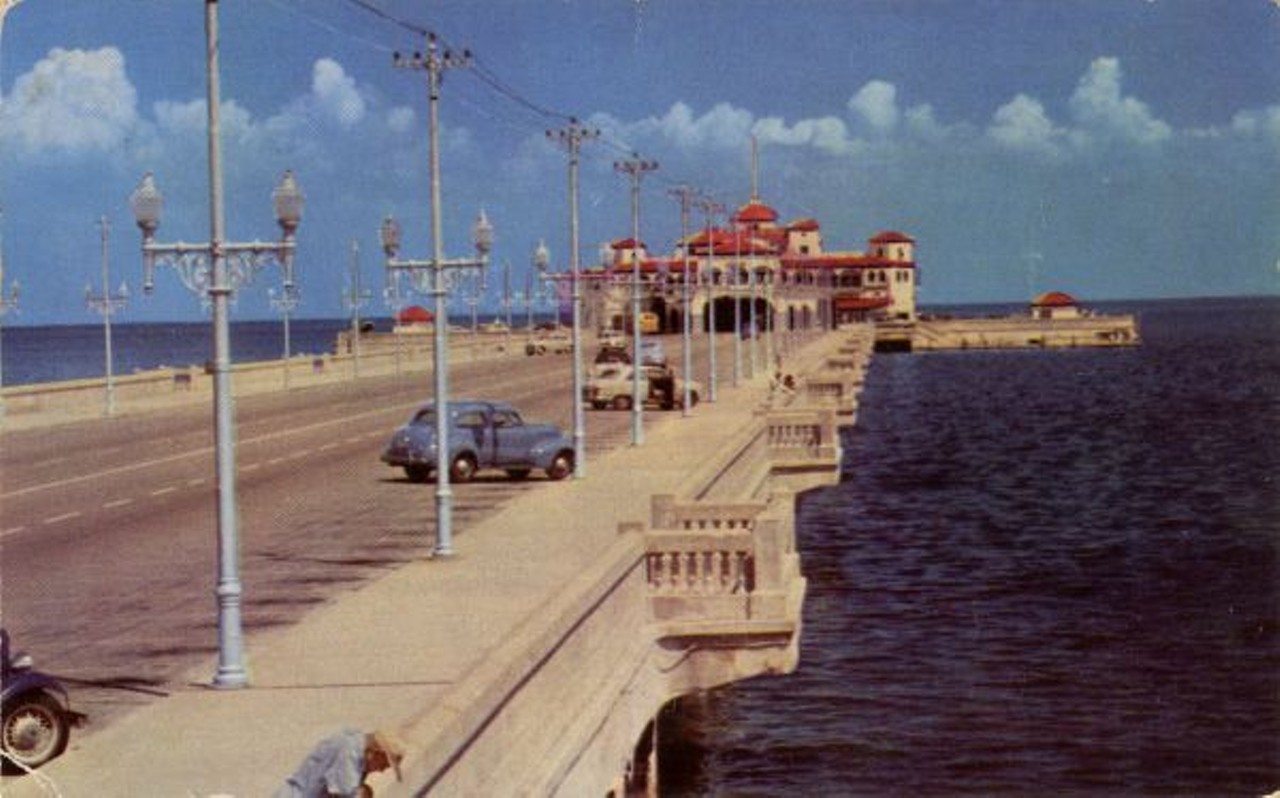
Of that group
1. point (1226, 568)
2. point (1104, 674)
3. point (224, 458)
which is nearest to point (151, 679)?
point (224, 458)

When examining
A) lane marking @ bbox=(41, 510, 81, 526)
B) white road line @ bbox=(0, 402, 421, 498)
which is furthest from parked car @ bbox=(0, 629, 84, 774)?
white road line @ bbox=(0, 402, 421, 498)

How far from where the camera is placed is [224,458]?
18672 mm

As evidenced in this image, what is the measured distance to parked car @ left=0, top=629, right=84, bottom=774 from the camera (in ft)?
49.9

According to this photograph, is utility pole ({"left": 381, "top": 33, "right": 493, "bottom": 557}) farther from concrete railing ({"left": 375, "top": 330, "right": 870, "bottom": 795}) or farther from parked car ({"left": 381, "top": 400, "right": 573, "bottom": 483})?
parked car ({"left": 381, "top": 400, "right": 573, "bottom": 483})

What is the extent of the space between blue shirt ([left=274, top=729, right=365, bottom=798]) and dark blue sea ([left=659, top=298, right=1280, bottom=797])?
20.0 meters

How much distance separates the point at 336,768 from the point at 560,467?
103 feet

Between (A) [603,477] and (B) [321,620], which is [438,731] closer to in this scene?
(B) [321,620]

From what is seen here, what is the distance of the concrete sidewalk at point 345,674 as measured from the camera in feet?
47.8

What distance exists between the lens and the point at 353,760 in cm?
1165

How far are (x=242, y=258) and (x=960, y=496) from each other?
198 feet

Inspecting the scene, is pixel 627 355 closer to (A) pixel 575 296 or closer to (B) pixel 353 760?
(A) pixel 575 296

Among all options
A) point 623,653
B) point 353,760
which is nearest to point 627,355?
point 623,653

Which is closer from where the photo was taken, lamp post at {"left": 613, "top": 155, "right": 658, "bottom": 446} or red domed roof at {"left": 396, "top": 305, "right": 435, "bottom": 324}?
lamp post at {"left": 613, "top": 155, "right": 658, "bottom": 446}

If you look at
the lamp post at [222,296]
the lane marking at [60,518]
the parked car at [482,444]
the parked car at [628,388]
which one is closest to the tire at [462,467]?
the parked car at [482,444]
